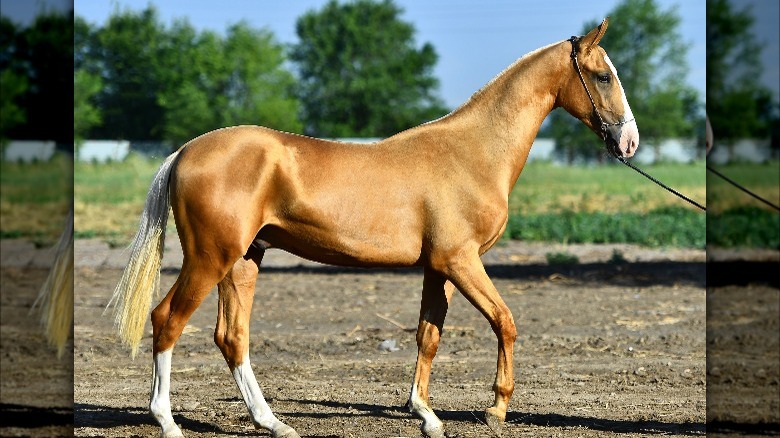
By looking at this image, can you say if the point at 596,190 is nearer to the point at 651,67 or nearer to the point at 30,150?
the point at 30,150

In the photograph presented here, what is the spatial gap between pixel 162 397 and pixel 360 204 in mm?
1301

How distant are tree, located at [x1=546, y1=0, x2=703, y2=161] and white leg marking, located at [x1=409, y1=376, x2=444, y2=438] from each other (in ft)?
160

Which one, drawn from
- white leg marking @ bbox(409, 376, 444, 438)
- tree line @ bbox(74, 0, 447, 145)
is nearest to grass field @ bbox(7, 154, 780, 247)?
white leg marking @ bbox(409, 376, 444, 438)

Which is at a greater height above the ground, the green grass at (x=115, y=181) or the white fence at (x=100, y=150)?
the white fence at (x=100, y=150)

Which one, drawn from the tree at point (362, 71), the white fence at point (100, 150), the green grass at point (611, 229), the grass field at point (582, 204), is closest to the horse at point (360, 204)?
the grass field at point (582, 204)

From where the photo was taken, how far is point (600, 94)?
4.84 metres

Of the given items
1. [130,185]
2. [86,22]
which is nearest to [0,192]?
[130,185]

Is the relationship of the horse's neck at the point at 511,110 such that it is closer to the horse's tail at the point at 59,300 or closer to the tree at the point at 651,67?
the horse's tail at the point at 59,300

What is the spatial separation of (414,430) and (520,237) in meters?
10.8

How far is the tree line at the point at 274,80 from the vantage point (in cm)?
191

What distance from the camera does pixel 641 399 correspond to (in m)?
5.84

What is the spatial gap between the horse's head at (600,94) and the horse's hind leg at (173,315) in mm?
2007

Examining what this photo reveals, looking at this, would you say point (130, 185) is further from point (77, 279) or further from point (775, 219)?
point (775, 219)

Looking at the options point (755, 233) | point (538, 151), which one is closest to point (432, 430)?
point (755, 233)
